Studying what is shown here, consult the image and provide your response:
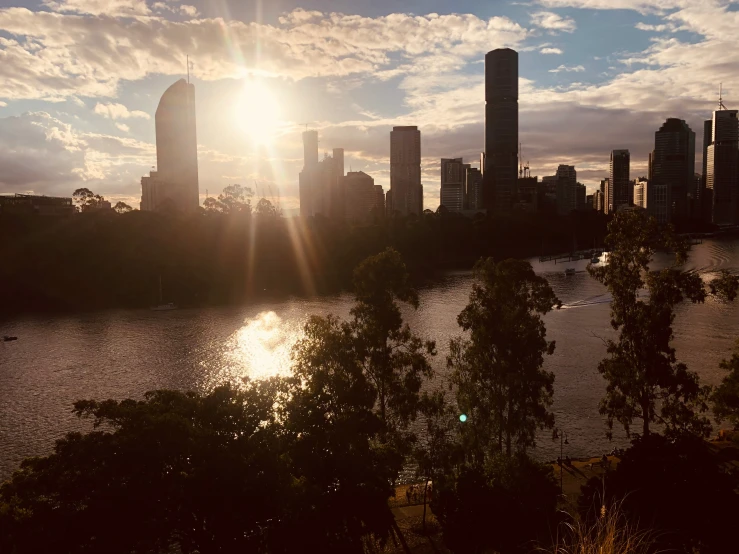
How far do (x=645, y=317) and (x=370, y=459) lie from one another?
47.4ft

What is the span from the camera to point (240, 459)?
16688 mm

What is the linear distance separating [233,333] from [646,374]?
49871mm

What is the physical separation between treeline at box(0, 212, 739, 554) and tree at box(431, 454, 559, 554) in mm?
50

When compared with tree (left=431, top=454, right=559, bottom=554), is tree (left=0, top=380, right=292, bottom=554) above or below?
above

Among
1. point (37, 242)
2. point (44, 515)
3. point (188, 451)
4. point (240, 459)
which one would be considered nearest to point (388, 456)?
point (240, 459)

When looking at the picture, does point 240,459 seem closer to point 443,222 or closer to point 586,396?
point 586,396

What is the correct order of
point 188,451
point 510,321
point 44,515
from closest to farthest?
point 44,515 → point 188,451 → point 510,321

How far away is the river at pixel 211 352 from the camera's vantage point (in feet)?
128

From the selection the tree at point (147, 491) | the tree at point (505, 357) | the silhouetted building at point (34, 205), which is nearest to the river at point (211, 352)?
the tree at point (505, 357)

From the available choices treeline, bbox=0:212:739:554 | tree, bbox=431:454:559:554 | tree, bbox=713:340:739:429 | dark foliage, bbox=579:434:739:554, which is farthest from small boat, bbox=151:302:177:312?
dark foliage, bbox=579:434:739:554

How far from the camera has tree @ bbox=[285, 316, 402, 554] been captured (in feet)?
53.4

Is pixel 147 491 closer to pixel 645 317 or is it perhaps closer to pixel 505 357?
pixel 505 357

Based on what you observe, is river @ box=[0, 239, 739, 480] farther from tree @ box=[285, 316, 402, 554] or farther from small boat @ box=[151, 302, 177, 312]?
tree @ box=[285, 316, 402, 554]

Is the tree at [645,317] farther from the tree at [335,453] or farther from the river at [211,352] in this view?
the tree at [335,453]
